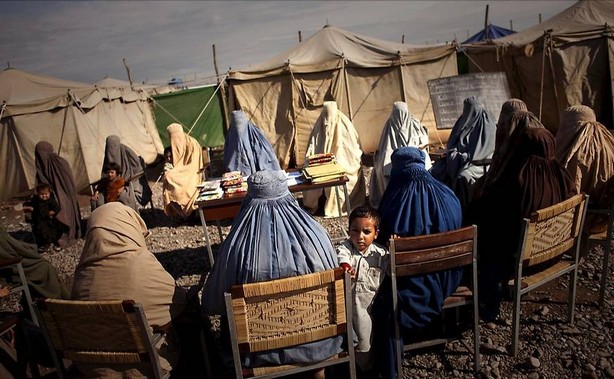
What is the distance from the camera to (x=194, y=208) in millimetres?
6957

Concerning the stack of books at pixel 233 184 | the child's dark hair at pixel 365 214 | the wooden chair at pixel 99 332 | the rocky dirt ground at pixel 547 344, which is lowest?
the rocky dirt ground at pixel 547 344

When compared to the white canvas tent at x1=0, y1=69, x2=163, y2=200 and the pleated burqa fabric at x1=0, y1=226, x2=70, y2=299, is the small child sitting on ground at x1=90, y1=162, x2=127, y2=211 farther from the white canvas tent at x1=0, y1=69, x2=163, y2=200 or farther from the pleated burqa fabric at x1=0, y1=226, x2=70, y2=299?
the white canvas tent at x1=0, y1=69, x2=163, y2=200

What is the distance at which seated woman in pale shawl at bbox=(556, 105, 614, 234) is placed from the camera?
364cm

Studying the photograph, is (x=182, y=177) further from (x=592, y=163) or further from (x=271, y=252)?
(x=592, y=163)

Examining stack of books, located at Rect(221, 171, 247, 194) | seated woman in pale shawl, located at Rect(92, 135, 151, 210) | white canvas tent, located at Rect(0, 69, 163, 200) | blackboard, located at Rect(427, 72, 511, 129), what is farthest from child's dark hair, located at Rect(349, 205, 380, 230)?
white canvas tent, located at Rect(0, 69, 163, 200)

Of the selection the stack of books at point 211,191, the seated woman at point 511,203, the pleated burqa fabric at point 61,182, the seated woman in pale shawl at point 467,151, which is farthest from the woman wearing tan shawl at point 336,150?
the pleated burqa fabric at point 61,182

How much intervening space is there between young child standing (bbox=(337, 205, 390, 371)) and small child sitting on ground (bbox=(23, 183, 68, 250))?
5976 millimetres

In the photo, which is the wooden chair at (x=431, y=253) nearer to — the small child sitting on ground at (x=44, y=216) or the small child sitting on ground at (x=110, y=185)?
the small child sitting on ground at (x=110, y=185)

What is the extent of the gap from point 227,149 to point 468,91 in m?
4.43

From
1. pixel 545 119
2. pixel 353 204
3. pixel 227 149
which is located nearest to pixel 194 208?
pixel 227 149

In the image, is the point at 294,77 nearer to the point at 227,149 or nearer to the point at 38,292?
the point at 227,149

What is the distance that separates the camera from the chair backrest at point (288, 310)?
2049 millimetres

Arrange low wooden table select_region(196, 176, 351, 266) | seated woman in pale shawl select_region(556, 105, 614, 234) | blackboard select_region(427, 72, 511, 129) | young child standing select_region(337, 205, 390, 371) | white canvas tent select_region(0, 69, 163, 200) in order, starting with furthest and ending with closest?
white canvas tent select_region(0, 69, 163, 200) → blackboard select_region(427, 72, 511, 129) → low wooden table select_region(196, 176, 351, 266) → seated woman in pale shawl select_region(556, 105, 614, 234) → young child standing select_region(337, 205, 390, 371)

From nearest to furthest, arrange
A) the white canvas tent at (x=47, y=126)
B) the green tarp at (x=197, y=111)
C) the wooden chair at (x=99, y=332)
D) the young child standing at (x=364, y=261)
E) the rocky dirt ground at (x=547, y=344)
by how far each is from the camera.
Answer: the wooden chair at (x=99, y=332) → the young child standing at (x=364, y=261) → the rocky dirt ground at (x=547, y=344) → the white canvas tent at (x=47, y=126) → the green tarp at (x=197, y=111)
